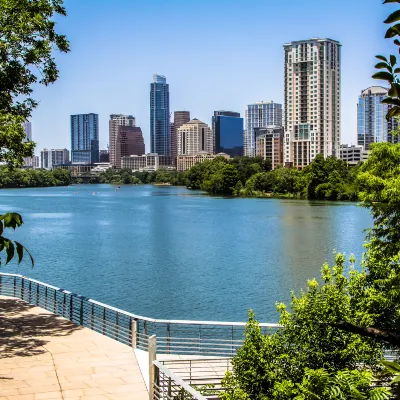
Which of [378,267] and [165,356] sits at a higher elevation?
[378,267]

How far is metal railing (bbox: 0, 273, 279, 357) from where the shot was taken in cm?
1267

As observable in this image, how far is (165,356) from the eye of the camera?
504 inches

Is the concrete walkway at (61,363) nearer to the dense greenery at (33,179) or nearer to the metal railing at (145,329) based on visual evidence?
the metal railing at (145,329)

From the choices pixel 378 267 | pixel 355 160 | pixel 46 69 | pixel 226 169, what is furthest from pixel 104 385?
pixel 355 160

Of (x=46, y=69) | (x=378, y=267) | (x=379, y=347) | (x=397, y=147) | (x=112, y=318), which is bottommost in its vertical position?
(x=112, y=318)

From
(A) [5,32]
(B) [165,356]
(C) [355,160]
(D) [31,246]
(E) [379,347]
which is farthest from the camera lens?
(C) [355,160]

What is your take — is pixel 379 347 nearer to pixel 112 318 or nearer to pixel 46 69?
pixel 46 69

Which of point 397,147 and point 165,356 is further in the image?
point 397,147

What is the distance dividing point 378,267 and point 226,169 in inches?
4079

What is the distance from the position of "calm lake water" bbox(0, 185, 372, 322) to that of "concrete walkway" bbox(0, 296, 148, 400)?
9264mm

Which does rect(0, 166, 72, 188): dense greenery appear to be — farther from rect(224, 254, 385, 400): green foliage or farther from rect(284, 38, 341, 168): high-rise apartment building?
rect(224, 254, 385, 400): green foliage

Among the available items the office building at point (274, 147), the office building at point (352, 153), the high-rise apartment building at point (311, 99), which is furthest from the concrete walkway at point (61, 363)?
the office building at point (352, 153)

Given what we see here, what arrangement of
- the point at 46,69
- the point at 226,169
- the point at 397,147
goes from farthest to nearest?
the point at 226,169 < the point at 397,147 < the point at 46,69

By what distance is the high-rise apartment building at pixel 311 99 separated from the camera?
160 meters
